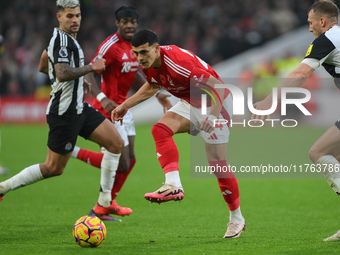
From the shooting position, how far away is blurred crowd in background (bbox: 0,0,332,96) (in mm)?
20875

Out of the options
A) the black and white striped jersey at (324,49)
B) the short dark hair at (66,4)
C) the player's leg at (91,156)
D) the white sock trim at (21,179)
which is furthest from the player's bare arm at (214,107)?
the player's leg at (91,156)

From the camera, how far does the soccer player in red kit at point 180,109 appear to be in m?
5.44

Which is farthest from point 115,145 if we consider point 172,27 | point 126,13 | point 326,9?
point 172,27

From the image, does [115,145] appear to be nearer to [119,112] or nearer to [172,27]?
[119,112]

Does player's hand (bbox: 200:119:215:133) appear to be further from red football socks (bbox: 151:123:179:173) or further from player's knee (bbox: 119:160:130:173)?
player's knee (bbox: 119:160:130:173)

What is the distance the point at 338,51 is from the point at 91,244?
292cm

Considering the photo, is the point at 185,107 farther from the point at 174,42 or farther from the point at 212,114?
the point at 174,42

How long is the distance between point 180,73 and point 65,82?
156 centimetres

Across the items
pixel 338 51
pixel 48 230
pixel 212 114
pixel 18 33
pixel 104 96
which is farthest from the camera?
pixel 18 33

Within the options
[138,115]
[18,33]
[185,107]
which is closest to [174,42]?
[138,115]

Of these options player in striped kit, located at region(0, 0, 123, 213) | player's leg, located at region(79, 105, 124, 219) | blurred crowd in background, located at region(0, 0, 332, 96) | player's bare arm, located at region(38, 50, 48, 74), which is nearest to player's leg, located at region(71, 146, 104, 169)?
player's leg, located at region(79, 105, 124, 219)

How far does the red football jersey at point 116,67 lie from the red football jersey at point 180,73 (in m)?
1.63

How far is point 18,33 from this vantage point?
74.7ft

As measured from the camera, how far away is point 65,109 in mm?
6348
